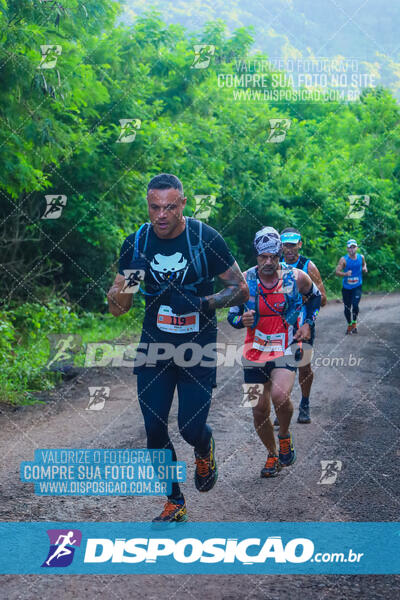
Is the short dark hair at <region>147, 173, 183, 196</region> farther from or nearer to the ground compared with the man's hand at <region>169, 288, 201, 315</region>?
farther from the ground

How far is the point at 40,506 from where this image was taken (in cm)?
511

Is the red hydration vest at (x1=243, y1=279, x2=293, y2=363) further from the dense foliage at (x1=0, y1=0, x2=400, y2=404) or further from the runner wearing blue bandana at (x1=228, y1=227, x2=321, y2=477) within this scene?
the dense foliage at (x1=0, y1=0, x2=400, y2=404)

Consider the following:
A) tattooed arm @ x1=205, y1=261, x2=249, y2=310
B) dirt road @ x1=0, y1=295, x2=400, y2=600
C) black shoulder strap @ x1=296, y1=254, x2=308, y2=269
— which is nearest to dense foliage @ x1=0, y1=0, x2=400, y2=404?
dirt road @ x1=0, y1=295, x2=400, y2=600

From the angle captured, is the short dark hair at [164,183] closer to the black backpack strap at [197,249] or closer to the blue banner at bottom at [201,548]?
the black backpack strap at [197,249]

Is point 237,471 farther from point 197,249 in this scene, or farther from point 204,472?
point 197,249

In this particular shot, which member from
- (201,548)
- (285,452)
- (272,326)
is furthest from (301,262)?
(201,548)

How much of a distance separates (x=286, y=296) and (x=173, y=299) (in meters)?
1.67

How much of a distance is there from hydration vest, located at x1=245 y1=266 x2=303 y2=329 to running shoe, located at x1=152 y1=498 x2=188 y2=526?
1706 mm

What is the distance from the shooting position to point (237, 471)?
6.10 m

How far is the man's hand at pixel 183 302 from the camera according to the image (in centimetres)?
449

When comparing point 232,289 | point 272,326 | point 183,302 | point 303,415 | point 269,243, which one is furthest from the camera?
point 303,415

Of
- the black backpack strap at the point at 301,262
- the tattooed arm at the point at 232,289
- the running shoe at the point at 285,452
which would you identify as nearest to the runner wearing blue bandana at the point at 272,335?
the running shoe at the point at 285,452

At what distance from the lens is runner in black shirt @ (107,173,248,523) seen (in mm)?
4520

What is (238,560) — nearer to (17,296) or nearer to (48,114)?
(48,114)
